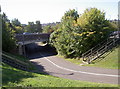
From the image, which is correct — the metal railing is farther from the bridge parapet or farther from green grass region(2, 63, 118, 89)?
the bridge parapet

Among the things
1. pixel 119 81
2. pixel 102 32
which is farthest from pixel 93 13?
pixel 119 81

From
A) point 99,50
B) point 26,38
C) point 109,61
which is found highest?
point 26,38

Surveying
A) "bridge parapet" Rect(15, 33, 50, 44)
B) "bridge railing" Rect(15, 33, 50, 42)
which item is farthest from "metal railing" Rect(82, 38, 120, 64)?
"bridge railing" Rect(15, 33, 50, 42)

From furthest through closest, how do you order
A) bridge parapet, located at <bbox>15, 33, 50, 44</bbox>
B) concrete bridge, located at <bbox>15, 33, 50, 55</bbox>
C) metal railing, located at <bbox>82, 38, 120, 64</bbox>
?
bridge parapet, located at <bbox>15, 33, 50, 44</bbox>, concrete bridge, located at <bbox>15, 33, 50, 55</bbox>, metal railing, located at <bbox>82, 38, 120, 64</bbox>

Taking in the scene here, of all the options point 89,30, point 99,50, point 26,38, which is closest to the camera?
point 99,50

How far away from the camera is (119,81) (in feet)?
42.6

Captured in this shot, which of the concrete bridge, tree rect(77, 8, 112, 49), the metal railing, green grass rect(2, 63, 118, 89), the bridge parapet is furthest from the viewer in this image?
the bridge parapet

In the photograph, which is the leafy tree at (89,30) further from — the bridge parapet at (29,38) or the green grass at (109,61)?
the bridge parapet at (29,38)

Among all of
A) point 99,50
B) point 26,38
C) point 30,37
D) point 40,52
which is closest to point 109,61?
point 99,50

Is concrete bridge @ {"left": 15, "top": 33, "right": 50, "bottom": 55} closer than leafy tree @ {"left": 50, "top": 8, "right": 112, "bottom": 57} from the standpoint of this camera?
No

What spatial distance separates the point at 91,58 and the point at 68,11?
19877 mm

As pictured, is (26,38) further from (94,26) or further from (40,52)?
(94,26)

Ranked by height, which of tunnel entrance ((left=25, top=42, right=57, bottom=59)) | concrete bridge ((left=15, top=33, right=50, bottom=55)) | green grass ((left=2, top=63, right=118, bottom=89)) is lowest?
tunnel entrance ((left=25, top=42, right=57, bottom=59))

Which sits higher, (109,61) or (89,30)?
(89,30)
